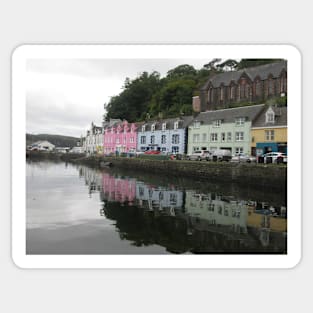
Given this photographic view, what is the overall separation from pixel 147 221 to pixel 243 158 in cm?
479

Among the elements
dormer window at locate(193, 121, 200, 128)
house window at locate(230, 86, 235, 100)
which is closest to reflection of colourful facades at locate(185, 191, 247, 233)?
dormer window at locate(193, 121, 200, 128)

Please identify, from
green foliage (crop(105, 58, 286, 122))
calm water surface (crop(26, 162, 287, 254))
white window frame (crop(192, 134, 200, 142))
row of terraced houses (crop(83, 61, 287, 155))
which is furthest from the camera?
white window frame (crop(192, 134, 200, 142))

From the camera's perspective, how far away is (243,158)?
9414mm

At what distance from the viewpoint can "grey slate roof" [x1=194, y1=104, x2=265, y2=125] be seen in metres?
9.98

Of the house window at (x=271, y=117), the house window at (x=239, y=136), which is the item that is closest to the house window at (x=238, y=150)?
the house window at (x=239, y=136)

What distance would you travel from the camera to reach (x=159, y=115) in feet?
23.7

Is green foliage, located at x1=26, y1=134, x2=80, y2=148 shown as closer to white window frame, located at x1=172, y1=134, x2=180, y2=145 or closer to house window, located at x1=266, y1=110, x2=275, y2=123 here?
white window frame, located at x1=172, y1=134, x2=180, y2=145

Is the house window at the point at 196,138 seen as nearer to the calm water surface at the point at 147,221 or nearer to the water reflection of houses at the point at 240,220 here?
the calm water surface at the point at 147,221

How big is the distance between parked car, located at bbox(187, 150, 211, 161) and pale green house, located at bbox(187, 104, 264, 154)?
155 mm

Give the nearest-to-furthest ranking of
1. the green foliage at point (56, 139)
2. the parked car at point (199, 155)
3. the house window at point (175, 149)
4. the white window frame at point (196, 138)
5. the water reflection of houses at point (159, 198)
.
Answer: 1. the green foliage at point (56, 139)
2. the water reflection of houses at point (159, 198)
3. the parked car at point (199, 155)
4. the white window frame at point (196, 138)
5. the house window at point (175, 149)

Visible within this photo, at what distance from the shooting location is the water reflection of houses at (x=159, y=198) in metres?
6.70

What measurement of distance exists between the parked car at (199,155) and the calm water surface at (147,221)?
1.79 m

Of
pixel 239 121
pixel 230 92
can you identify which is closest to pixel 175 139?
pixel 239 121
